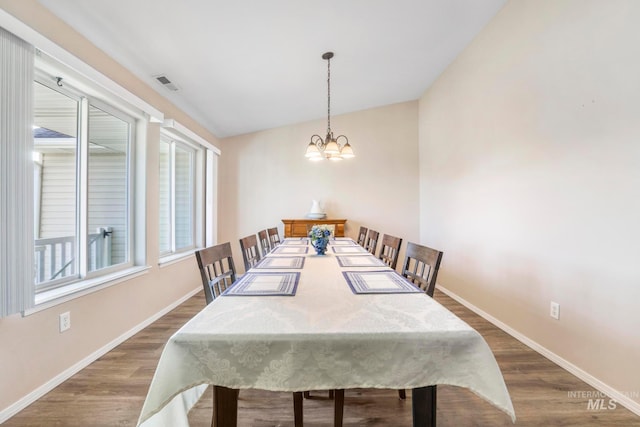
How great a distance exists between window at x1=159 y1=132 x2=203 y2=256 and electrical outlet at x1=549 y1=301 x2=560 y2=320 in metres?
3.99

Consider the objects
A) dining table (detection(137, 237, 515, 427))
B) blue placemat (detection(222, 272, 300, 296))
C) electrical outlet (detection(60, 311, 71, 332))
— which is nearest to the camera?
dining table (detection(137, 237, 515, 427))

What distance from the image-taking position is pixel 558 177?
6.59 ft

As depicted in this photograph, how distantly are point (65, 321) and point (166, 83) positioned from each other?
7.38 ft

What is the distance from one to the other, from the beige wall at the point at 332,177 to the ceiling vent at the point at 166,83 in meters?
1.76

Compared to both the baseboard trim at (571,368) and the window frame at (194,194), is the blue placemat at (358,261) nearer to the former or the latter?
the baseboard trim at (571,368)

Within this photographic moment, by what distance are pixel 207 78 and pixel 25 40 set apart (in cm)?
140

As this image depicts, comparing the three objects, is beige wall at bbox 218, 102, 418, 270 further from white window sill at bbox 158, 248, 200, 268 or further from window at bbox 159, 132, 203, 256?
white window sill at bbox 158, 248, 200, 268

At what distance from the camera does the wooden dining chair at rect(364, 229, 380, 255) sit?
2.74m

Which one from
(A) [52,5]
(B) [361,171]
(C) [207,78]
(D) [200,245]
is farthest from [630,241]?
(D) [200,245]

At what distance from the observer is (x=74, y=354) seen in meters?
1.89

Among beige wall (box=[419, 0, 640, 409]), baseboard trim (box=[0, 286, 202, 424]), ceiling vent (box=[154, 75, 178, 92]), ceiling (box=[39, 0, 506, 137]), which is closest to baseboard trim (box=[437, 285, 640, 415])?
beige wall (box=[419, 0, 640, 409])

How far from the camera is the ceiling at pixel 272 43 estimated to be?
1.90 m

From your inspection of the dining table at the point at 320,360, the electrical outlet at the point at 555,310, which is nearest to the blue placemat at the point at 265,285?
the dining table at the point at 320,360

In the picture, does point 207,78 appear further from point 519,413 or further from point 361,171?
point 519,413
